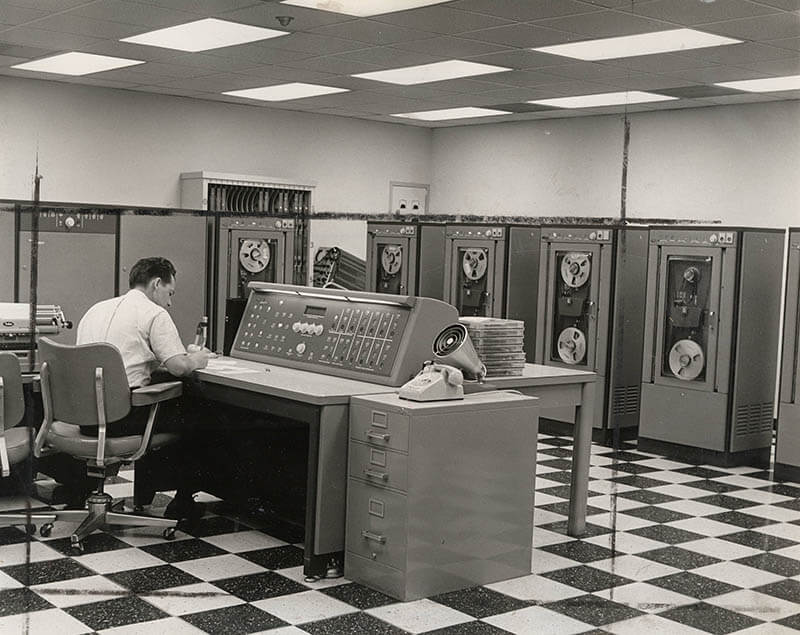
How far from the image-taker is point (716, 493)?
561cm

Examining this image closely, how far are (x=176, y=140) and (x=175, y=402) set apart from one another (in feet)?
15.8

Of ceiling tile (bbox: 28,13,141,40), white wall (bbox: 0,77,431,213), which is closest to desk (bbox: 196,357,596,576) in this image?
white wall (bbox: 0,77,431,213)

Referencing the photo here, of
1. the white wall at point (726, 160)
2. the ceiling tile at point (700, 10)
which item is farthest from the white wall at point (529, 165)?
the ceiling tile at point (700, 10)

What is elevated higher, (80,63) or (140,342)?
(80,63)

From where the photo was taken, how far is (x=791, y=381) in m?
6.03

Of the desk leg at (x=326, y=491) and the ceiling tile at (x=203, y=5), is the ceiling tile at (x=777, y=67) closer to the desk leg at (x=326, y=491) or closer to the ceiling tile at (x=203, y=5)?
the ceiling tile at (x=203, y=5)

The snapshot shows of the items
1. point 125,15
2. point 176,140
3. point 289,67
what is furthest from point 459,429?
point 176,140

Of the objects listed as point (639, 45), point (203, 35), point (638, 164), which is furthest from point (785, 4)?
point (203, 35)

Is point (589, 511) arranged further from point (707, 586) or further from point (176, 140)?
point (176, 140)

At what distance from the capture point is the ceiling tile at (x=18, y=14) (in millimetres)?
5789

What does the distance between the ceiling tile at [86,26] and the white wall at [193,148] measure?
0.44 m

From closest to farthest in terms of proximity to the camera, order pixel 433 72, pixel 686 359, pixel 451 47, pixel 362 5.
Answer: pixel 362 5 < pixel 451 47 < pixel 686 359 < pixel 433 72

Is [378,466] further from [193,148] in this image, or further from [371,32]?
[193,148]

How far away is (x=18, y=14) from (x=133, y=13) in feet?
2.23
